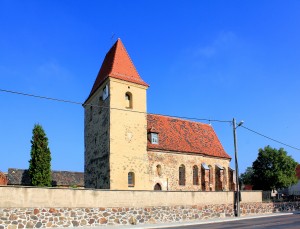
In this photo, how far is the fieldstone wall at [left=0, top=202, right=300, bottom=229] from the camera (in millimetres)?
19844

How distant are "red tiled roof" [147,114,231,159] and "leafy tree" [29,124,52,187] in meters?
11.1

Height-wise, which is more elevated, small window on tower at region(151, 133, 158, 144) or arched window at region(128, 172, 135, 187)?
small window on tower at region(151, 133, 158, 144)

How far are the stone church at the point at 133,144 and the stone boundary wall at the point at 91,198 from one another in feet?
22.7

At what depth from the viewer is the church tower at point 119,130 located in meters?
32.4

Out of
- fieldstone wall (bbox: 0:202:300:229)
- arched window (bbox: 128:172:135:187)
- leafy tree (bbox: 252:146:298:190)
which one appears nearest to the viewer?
fieldstone wall (bbox: 0:202:300:229)

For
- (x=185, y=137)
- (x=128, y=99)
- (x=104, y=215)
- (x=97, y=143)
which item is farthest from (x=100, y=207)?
(x=185, y=137)

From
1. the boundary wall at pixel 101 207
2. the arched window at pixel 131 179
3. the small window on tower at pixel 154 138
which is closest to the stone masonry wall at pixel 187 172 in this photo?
the small window on tower at pixel 154 138

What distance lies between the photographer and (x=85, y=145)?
129 ft

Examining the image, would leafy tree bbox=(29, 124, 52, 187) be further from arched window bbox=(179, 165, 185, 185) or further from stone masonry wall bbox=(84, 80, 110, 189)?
arched window bbox=(179, 165, 185, 185)

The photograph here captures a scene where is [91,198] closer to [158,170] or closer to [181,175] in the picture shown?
[158,170]

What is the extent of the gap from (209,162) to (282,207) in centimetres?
908

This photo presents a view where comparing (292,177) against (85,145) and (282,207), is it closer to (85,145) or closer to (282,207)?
(282,207)

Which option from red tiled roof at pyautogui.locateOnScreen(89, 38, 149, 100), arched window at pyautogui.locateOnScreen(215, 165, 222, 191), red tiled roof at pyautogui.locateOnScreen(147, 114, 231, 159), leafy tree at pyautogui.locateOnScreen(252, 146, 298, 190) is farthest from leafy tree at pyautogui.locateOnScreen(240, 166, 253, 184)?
red tiled roof at pyautogui.locateOnScreen(89, 38, 149, 100)

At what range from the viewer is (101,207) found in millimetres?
22875
